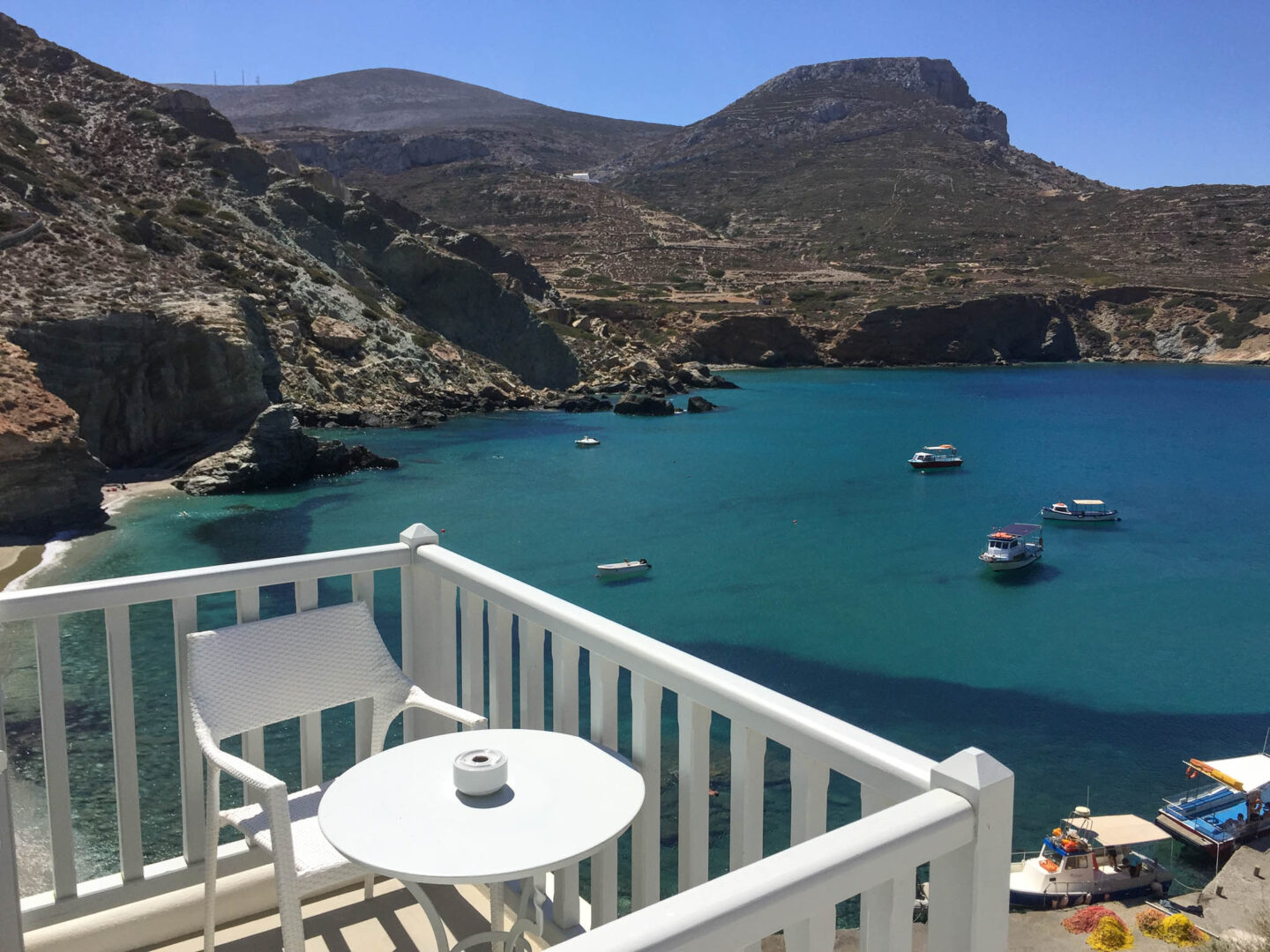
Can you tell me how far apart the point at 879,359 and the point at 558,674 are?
2927 inches

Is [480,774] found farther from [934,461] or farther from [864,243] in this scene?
[864,243]

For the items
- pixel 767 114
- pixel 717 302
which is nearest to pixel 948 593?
pixel 717 302

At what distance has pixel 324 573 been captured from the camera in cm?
283

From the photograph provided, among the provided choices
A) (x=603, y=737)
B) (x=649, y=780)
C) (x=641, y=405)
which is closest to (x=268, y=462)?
(x=641, y=405)

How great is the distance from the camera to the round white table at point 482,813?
1.67 metres

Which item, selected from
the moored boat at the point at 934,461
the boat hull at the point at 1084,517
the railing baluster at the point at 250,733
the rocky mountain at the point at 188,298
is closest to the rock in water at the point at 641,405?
the rocky mountain at the point at 188,298

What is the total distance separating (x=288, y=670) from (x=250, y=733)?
1.20 ft

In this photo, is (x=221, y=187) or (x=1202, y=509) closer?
(x=1202, y=509)

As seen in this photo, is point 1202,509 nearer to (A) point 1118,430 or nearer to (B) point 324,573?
(A) point 1118,430

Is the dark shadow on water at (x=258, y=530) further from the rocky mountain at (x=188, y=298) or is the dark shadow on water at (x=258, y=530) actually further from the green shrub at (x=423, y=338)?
the green shrub at (x=423, y=338)

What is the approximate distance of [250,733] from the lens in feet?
9.06

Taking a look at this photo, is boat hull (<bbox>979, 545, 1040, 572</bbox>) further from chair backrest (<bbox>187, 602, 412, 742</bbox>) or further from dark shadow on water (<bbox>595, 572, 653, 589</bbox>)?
chair backrest (<bbox>187, 602, 412, 742</bbox>)

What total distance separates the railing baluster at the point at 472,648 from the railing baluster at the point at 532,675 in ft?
0.59

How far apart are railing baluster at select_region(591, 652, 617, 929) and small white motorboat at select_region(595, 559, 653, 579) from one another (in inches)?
683
